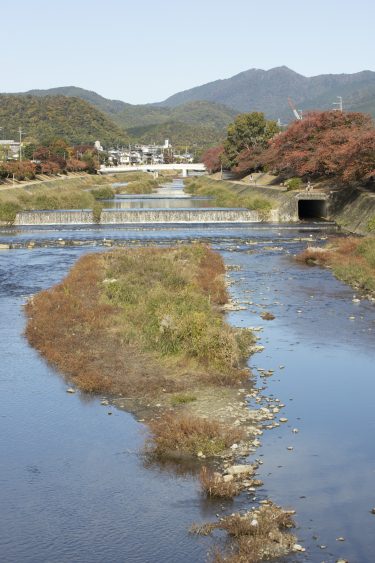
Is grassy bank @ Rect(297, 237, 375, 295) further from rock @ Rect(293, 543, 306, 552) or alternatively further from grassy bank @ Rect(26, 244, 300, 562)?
rock @ Rect(293, 543, 306, 552)

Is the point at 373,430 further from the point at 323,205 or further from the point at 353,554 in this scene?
the point at 323,205

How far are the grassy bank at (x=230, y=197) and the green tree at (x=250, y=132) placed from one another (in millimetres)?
6605

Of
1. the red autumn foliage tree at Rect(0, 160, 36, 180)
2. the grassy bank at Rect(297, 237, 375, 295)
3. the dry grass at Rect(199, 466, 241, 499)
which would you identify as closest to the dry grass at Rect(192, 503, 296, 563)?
the dry grass at Rect(199, 466, 241, 499)

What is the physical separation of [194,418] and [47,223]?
2199 inches

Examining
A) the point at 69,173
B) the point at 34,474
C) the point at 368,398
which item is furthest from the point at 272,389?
the point at 69,173

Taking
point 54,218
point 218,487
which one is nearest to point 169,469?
point 218,487

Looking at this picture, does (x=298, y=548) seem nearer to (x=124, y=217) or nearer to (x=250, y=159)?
(x=124, y=217)

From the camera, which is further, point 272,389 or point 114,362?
point 114,362

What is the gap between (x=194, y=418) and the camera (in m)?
18.5

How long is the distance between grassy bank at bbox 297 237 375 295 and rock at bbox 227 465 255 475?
21.9 meters

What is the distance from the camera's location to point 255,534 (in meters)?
13.0

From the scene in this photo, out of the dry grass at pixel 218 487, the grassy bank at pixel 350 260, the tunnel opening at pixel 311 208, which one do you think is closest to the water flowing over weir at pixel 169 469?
the dry grass at pixel 218 487

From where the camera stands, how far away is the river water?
13.2m

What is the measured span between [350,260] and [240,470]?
2971 centimetres
